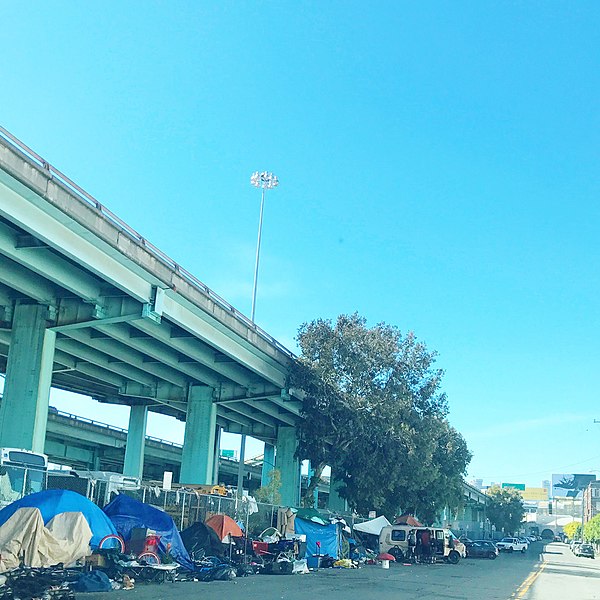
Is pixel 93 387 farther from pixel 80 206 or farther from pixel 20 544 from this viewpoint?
pixel 20 544

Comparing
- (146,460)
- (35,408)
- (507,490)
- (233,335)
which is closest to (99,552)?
(35,408)

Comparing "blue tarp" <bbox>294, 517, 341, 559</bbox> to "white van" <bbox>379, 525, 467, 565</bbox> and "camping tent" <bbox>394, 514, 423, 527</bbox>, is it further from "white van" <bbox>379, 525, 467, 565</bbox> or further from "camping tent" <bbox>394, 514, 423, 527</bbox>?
"camping tent" <bbox>394, 514, 423, 527</bbox>

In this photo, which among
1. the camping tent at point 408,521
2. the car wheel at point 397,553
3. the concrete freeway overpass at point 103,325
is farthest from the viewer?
the camping tent at point 408,521

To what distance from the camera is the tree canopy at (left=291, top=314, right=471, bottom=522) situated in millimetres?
42219

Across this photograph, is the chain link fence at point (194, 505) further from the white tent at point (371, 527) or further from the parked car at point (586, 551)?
the parked car at point (586, 551)

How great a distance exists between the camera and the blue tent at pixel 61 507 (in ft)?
62.6

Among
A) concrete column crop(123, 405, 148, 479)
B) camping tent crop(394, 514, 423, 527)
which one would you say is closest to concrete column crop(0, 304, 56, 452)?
concrete column crop(123, 405, 148, 479)

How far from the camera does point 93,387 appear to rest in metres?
46.6

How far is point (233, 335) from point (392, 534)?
1447 centimetres

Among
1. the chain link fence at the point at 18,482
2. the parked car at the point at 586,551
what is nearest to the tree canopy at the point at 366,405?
the chain link fence at the point at 18,482

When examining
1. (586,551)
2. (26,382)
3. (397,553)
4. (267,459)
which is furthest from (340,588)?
(586,551)

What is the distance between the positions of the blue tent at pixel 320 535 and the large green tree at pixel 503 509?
11109cm

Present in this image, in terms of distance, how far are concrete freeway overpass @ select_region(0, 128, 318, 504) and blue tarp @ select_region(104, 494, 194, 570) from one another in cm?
595

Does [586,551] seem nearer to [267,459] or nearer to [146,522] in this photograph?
[267,459]
